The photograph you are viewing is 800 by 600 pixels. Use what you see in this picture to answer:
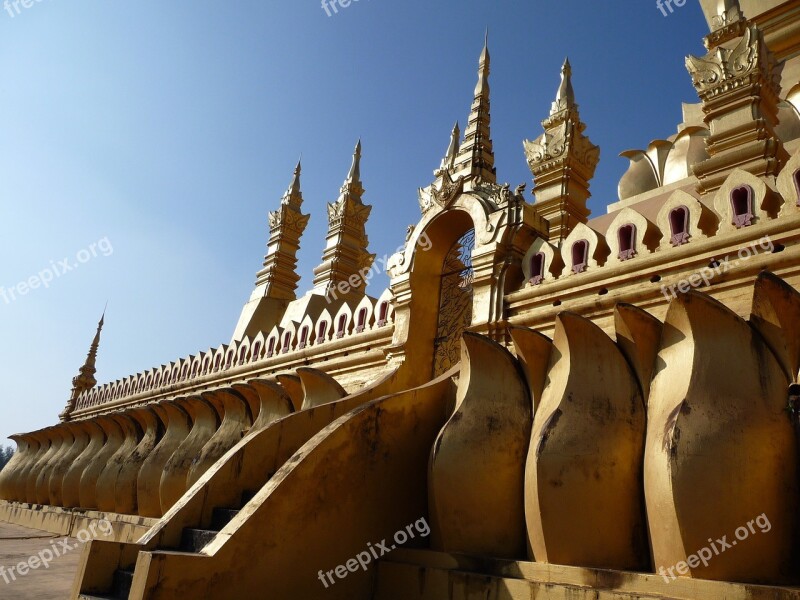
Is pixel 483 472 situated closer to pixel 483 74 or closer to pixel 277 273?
pixel 483 74

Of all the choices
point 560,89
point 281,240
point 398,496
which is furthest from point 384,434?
point 281,240

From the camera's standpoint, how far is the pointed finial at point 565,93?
47.6ft

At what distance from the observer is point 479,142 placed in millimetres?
11945

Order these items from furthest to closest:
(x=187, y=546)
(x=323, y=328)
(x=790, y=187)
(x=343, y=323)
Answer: (x=323, y=328)
(x=343, y=323)
(x=790, y=187)
(x=187, y=546)

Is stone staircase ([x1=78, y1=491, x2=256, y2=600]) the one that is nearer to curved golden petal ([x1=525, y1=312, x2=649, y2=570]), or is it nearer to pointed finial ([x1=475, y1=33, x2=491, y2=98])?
curved golden petal ([x1=525, y1=312, x2=649, y2=570])

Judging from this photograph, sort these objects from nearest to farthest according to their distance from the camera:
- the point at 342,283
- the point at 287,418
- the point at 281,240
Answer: the point at 287,418 < the point at 342,283 < the point at 281,240

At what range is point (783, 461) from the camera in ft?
13.4

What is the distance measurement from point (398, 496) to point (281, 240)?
55.9ft

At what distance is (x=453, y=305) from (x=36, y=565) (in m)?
6.48

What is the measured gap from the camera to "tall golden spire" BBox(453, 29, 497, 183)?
450 inches

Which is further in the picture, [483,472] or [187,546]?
[187,546]

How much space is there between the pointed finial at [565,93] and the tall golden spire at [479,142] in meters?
1.95

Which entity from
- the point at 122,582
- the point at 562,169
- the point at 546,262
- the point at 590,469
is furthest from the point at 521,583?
the point at 562,169

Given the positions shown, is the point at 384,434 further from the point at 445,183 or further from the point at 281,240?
the point at 281,240
